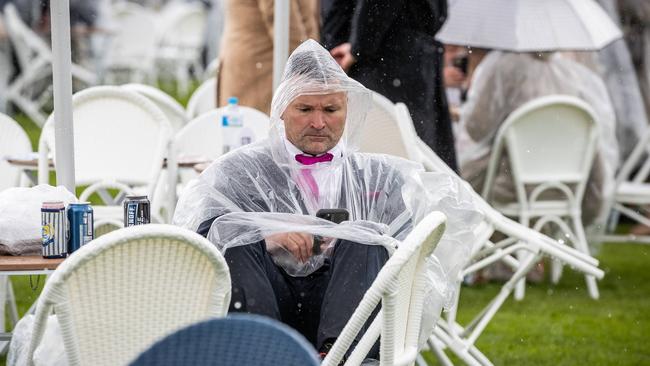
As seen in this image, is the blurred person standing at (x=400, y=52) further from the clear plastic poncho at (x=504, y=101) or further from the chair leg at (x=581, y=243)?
the chair leg at (x=581, y=243)

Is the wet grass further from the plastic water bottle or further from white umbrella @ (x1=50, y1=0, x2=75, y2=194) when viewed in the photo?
white umbrella @ (x1=50, y1=0, x2=75, y2=194)

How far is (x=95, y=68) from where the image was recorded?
607 inches

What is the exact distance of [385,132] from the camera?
5188 millimetres

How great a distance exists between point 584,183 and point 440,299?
11.4ft

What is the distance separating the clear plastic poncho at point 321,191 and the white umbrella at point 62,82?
1.48 ft

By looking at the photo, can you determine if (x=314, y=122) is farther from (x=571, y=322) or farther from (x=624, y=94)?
(x=624, y=94)

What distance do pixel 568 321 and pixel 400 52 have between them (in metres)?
1.62

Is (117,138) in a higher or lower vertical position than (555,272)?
higher

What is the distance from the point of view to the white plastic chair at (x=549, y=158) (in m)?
6.74

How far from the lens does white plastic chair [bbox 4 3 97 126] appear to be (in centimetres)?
1262

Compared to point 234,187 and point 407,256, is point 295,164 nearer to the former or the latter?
point 234,187

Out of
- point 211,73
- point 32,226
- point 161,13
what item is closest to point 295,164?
Answer: point 32,226

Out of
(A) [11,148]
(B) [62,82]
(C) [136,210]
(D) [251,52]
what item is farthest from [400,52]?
(C) [136,210]

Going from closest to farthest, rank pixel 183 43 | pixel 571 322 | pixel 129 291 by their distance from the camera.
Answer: pixel 129 291 < pixel 571 322 < pixel 183 43
